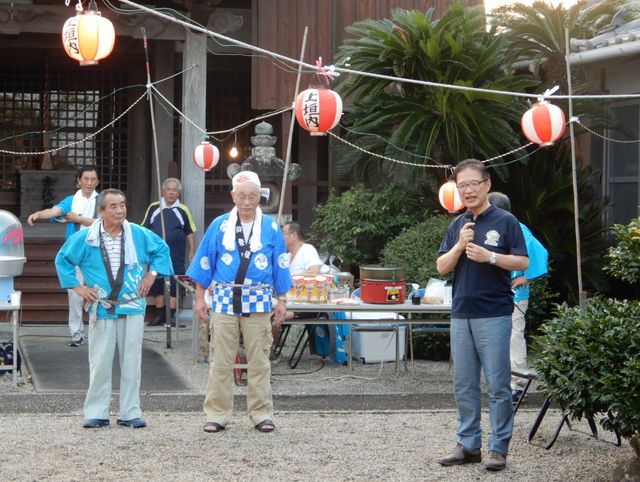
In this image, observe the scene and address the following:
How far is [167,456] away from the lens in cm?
648

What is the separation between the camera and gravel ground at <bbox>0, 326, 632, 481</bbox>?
613 centimetres

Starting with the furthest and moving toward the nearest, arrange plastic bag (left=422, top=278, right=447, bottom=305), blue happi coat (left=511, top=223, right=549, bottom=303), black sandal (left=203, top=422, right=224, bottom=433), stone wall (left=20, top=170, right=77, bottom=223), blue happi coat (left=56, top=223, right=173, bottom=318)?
stone wall (left=20, top=170, right=77, bottom=223) → plastic bag (left=422, top=278, right=447, bottom=305) → blue happi coat (left=511, top=223, right=549, bottom=303) → blue happi coat (left=56, top=223, right=173, bottom=318) → black sandal (left=203, top=422, right=224, bottom=433)

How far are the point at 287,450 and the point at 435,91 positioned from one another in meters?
7.29

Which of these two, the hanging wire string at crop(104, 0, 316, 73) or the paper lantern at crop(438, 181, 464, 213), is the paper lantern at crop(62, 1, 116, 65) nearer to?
the hanging wire string at crop(104, 0, 316, 73)

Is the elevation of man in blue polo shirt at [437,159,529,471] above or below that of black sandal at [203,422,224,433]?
above

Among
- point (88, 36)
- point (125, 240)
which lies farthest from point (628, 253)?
point (88, 36)

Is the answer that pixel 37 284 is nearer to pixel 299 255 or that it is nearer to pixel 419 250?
pixel 299 255

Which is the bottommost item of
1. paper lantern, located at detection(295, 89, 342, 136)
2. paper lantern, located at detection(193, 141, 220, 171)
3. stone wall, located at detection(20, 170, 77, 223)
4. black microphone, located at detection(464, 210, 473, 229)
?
black microphone, located at detection(464, 210, 473, 229)

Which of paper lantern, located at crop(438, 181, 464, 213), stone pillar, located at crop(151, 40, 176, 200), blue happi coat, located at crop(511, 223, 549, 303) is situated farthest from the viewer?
stone pillar, located at crop(151, 40, 176, 200)

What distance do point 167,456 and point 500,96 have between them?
7722 mm

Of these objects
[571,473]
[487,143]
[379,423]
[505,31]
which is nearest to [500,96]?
[487,143]

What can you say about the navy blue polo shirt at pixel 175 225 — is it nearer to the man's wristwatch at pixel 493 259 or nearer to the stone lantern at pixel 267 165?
the stone lantern at pixel 267 165

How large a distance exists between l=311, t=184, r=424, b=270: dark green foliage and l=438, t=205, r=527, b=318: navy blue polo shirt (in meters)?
7.05

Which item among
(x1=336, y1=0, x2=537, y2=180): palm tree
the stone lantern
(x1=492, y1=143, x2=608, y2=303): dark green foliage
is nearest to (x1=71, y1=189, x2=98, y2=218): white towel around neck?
the stone lantern
